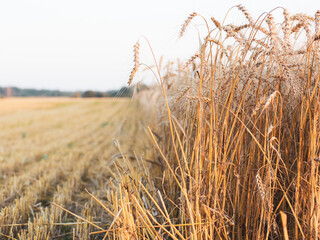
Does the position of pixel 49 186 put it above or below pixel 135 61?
below

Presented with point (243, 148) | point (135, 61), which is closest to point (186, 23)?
point (135, 61)

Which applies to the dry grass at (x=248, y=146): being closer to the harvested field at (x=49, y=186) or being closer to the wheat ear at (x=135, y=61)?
the wheat ear at (x=135, y=61)

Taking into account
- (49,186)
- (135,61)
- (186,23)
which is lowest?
(49,186)

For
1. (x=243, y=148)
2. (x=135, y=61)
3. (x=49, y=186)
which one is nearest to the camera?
(x=135, y=61)

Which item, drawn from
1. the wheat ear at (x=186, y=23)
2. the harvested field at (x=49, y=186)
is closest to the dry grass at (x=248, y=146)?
the wheat ear at (x=186, y=23)

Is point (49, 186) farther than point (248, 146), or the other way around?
point (49, 186)

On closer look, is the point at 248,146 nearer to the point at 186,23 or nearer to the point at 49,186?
the point at 186,23

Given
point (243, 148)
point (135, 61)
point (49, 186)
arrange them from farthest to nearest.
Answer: point (49, 186), point (243, 148), point (135, 61)

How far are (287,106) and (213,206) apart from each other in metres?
0.88

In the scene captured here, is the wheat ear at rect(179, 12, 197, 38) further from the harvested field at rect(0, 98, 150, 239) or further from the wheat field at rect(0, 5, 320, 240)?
the harvested field at rect(0, 98, 150, 239)

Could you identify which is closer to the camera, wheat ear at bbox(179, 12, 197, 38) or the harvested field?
wheat ear at bbox(179, 12, 197, 38)

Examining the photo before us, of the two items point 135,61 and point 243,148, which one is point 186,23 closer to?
point 135,61

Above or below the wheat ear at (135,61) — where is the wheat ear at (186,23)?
above

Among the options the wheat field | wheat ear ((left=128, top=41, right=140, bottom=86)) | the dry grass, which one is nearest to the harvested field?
the wheat field
